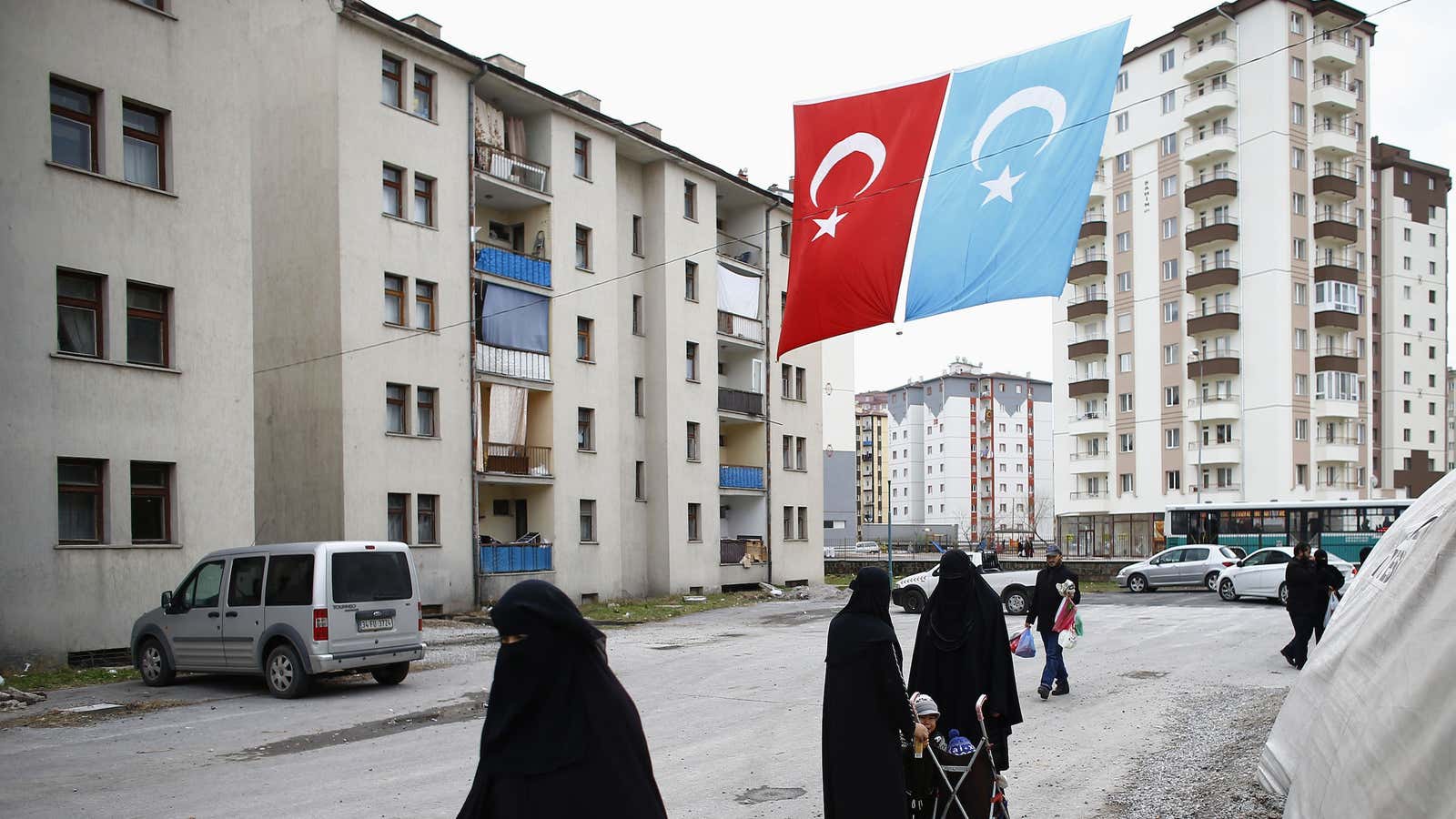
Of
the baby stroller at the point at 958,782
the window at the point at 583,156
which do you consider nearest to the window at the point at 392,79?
the window at the point at 583,156

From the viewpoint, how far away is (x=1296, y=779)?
234 inches

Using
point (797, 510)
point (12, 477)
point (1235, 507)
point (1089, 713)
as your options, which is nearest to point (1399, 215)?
point (1235, 507)

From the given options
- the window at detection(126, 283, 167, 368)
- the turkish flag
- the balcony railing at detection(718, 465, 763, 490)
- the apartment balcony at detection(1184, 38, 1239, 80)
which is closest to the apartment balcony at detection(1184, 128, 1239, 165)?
the apartment balcony at detection(1184, 38, 1239, 80)

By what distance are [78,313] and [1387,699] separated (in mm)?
19794

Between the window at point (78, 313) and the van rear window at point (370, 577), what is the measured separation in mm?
7606

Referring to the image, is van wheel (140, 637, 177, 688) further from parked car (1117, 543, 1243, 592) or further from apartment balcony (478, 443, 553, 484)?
parked car (1117, 543, 1243, 592)

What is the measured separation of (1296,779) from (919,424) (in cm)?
13255

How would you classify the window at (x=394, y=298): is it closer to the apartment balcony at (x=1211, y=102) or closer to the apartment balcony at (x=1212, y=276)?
the apartment balcony at (x=1212, y=276)

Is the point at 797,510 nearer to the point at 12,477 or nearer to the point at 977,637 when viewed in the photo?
the point at 12,477

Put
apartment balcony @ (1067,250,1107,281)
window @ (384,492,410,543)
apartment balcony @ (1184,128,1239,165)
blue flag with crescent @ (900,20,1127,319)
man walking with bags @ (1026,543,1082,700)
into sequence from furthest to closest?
apartment balcony @ (1067,250,1107,281) → apartment balcony @ (1184,128,1239,165) → window @ (384,492,410,543) → man walking with bags @ (1026,543,1082,700) → blue flag with crescent @ (900,20,1127,319)

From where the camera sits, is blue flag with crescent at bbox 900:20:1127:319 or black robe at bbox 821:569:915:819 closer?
black robe at bbox 821:569:915:819

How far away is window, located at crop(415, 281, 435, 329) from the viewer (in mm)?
29234

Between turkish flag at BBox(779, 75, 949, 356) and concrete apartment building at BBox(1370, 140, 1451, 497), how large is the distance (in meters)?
77.6

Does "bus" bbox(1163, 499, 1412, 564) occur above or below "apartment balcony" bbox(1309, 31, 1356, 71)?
below
